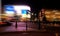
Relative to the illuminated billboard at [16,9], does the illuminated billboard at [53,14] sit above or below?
below

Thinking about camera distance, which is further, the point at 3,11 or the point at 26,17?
the point at 3,11

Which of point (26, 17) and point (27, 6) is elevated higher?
point (27, 6)

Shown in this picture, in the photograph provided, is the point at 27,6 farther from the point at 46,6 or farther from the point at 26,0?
the point at 46,6

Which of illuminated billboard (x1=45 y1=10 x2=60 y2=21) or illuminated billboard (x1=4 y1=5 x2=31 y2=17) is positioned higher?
illuminated billboard (x1=4 y1=5 x2=31 y2=17)

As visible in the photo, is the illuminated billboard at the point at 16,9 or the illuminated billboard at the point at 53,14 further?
the illuminated billboard at the point at 16,9

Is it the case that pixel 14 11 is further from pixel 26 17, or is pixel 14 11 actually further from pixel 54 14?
pixel 54 14

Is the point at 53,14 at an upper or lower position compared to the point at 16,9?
lower

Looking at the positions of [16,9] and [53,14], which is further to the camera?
[16,9]

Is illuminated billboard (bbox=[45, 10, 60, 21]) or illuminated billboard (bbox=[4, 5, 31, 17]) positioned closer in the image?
illuminated billboard (bbox=[45, 10, 60, 21])

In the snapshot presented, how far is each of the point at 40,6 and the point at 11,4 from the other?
17.7 feet

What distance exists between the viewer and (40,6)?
2997 cm

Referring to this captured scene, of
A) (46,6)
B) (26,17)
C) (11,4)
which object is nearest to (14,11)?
(11,4)

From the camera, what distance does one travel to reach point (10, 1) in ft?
103

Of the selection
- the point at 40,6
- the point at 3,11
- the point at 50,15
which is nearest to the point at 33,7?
the point at 40,6
